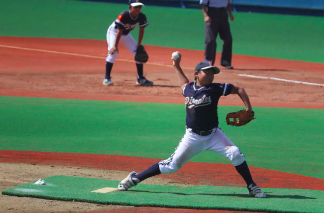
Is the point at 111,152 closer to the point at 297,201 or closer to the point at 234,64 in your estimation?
the point at 297,201

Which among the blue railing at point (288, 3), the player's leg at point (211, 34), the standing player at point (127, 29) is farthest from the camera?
the blue railing at point (288, 3)

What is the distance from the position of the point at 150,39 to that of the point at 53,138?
15179 mm

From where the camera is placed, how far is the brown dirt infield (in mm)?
6777

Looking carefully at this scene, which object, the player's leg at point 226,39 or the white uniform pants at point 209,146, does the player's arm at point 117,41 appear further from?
the white uniform pants at point 209,146

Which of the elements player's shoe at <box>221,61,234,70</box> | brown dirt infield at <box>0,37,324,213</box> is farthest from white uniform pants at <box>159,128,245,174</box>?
player's shoe at <box>221,61,234,70</box>

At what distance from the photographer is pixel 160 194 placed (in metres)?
6.03

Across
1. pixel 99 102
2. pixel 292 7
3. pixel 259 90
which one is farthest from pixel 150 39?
pixel 99 102

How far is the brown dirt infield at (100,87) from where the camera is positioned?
678 centimetres

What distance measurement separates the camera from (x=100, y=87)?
13.2 metres

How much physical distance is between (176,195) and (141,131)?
3.45m

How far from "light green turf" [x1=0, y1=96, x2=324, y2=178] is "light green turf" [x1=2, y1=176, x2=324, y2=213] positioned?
1.30m

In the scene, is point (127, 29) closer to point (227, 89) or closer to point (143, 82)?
point (143, 82)

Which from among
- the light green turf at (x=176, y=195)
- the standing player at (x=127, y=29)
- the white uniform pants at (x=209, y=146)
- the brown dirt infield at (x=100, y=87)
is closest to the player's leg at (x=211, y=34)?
the brown dirt infield at (x=100, y=87)

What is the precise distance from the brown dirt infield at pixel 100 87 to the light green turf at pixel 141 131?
1.49 feet
